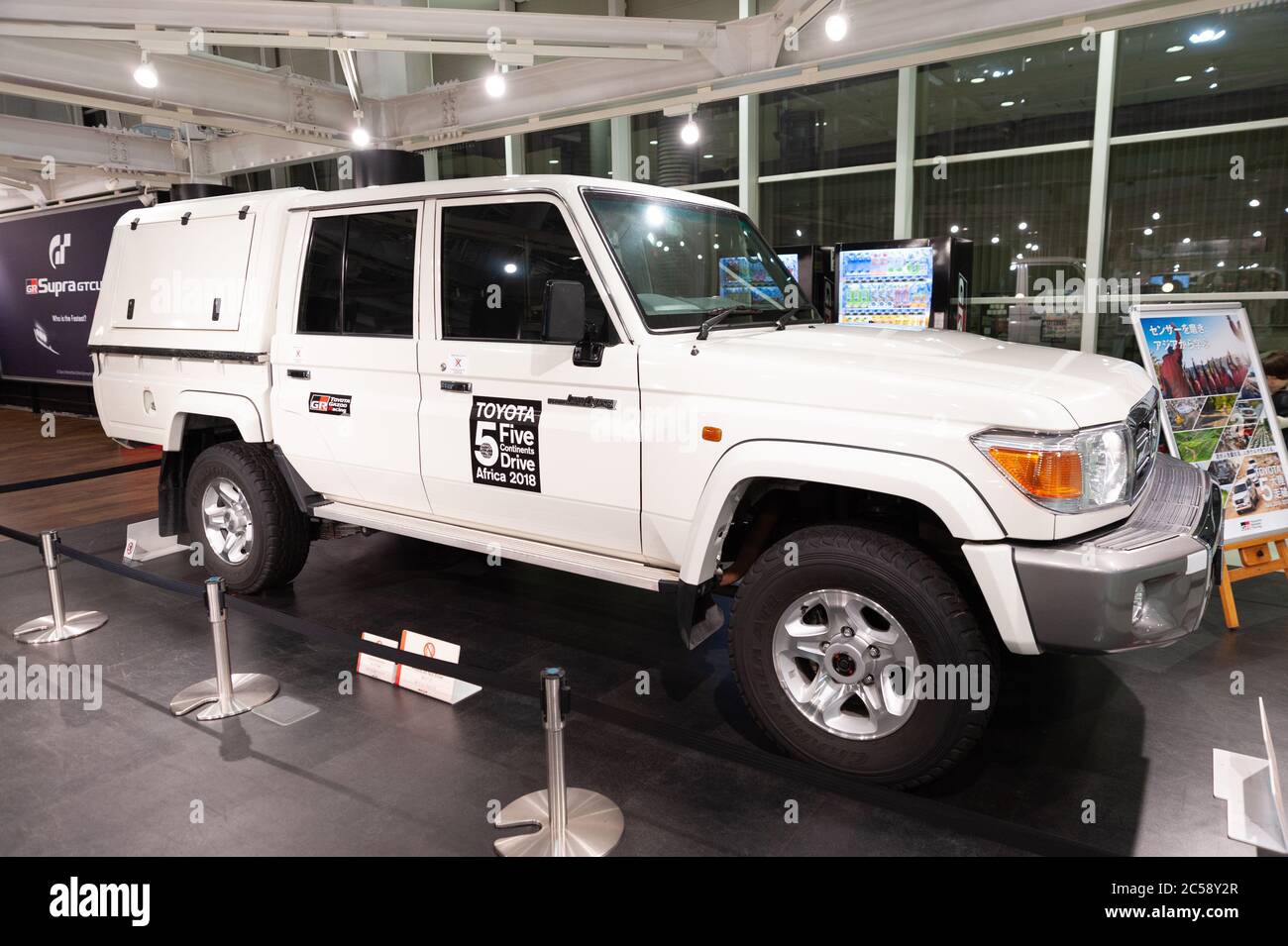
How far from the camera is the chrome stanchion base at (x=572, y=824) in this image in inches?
104

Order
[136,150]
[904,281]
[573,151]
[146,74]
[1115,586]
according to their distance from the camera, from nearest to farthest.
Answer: [1115,586] < [146,74] < [904,281] < [136,150] < [573,151]

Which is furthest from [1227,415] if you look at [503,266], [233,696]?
[233,696]

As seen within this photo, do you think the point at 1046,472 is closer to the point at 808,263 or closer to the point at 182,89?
the point at 808,263

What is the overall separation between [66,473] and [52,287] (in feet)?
21.1

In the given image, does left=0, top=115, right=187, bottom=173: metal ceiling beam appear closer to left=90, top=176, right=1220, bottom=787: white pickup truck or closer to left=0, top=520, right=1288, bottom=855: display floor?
left=90, top=176, right=1220, bottom=787: white pickup truck

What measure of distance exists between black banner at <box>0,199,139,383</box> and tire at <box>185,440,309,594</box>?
32.6 ft

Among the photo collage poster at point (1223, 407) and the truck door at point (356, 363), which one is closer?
the truck door at point (356, 363)

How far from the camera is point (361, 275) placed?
4148 millimetres

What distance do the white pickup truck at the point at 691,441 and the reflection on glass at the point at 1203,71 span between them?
6.15 metres

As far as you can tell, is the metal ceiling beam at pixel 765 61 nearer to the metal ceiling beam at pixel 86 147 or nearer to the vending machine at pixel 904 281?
the vending machine at pixel 904 281

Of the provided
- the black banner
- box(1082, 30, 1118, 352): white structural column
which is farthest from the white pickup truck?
the black banner

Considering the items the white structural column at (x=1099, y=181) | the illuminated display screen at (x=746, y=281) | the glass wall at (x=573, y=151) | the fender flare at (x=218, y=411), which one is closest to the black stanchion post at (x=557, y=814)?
the illuminated display screen at (x=746, y=281)

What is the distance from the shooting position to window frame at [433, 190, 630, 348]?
129 inches

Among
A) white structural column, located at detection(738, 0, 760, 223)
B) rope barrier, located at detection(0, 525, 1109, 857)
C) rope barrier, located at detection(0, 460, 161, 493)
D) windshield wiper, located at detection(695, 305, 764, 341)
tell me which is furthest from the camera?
white structural column, located at detection(738, 0, 760, 223)
